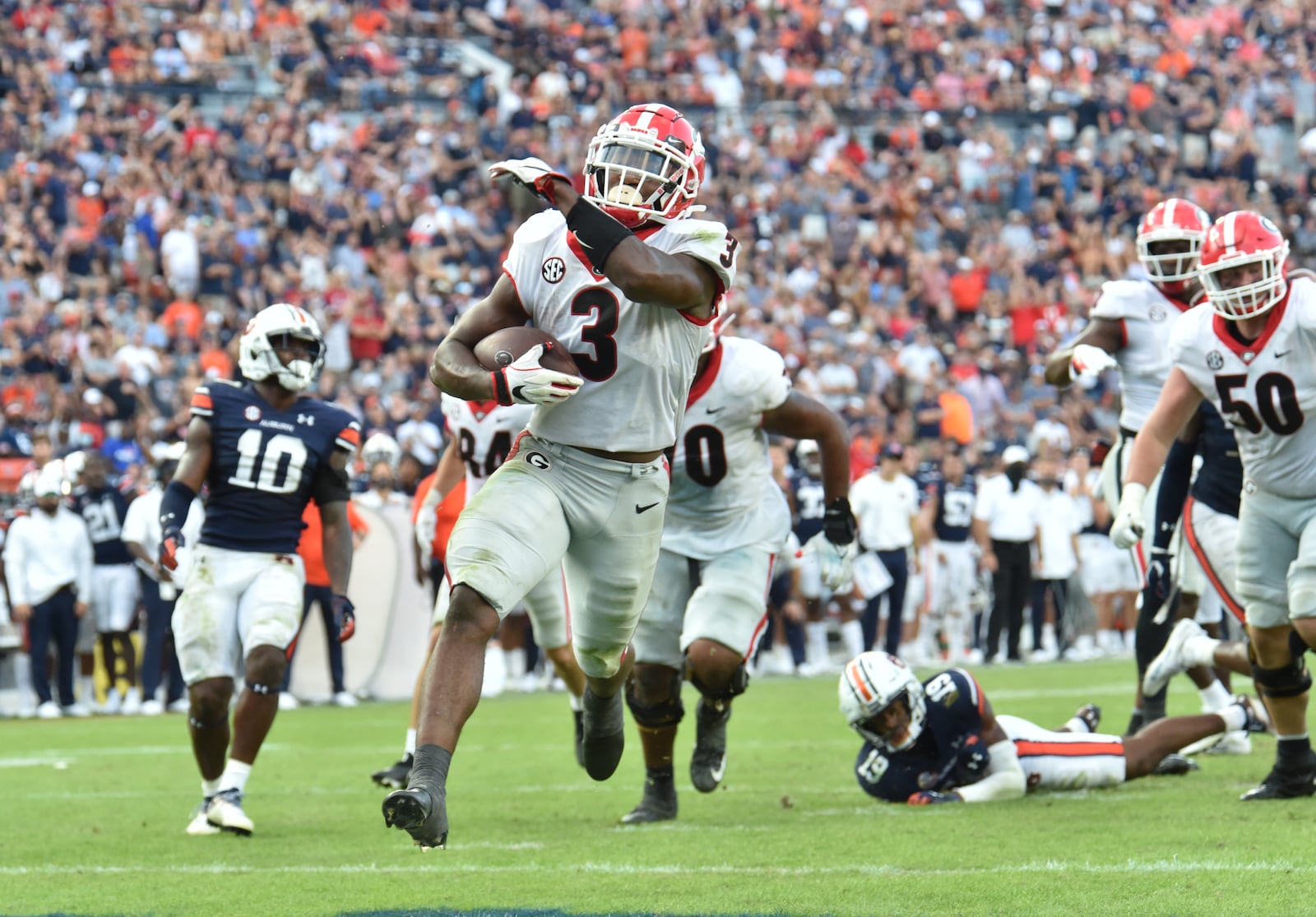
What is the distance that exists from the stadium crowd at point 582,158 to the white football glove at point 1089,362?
7.86 meters

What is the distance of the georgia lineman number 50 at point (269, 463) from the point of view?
23.6 feet

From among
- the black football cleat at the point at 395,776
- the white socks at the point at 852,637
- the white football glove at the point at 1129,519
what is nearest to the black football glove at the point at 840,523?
the white football glove at the point at 1129,519

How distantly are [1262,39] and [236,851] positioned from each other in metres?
27.2

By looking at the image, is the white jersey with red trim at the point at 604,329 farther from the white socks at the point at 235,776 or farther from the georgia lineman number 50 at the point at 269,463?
the white socks at the point at 235,776

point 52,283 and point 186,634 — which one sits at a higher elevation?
point 52,283

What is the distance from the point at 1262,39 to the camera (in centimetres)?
2945

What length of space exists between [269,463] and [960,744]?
3.02 m

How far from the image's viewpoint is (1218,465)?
25.5ft

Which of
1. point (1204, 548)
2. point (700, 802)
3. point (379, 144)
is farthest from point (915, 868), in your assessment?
point (379, 144)

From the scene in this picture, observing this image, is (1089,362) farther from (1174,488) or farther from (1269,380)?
(1269,380)

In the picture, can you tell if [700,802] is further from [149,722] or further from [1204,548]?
[149,722]

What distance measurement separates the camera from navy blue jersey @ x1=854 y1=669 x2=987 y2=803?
6996mm

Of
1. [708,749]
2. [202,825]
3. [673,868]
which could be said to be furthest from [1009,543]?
[673,868]

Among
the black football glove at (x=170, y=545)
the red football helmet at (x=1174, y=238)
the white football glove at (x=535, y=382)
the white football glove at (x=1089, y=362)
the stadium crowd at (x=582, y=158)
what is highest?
the stadium crowd at (x=582, y=158)
